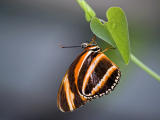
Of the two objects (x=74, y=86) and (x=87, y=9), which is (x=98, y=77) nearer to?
(x=74, y=86)

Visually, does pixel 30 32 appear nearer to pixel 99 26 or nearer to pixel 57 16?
pixel 57 16

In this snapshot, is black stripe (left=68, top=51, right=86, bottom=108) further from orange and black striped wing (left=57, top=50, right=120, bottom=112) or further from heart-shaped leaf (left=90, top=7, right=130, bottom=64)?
heart-shaped leaf (left=90, top=7, right=130, bottom=64)

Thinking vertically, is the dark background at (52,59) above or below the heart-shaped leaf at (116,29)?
above

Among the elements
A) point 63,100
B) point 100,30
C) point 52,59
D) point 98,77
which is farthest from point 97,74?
point 52,59

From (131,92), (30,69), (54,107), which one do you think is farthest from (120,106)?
(30,69)

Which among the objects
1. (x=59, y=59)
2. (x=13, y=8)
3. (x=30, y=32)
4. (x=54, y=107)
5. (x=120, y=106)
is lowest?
(x=120, y=106)

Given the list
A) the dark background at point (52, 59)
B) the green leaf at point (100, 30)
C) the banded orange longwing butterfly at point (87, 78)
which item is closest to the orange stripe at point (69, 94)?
the banded orange longwing butterfly at point (87, 78)

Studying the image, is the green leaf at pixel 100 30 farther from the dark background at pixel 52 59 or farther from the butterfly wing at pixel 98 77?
the dark background at pixel 52 59
